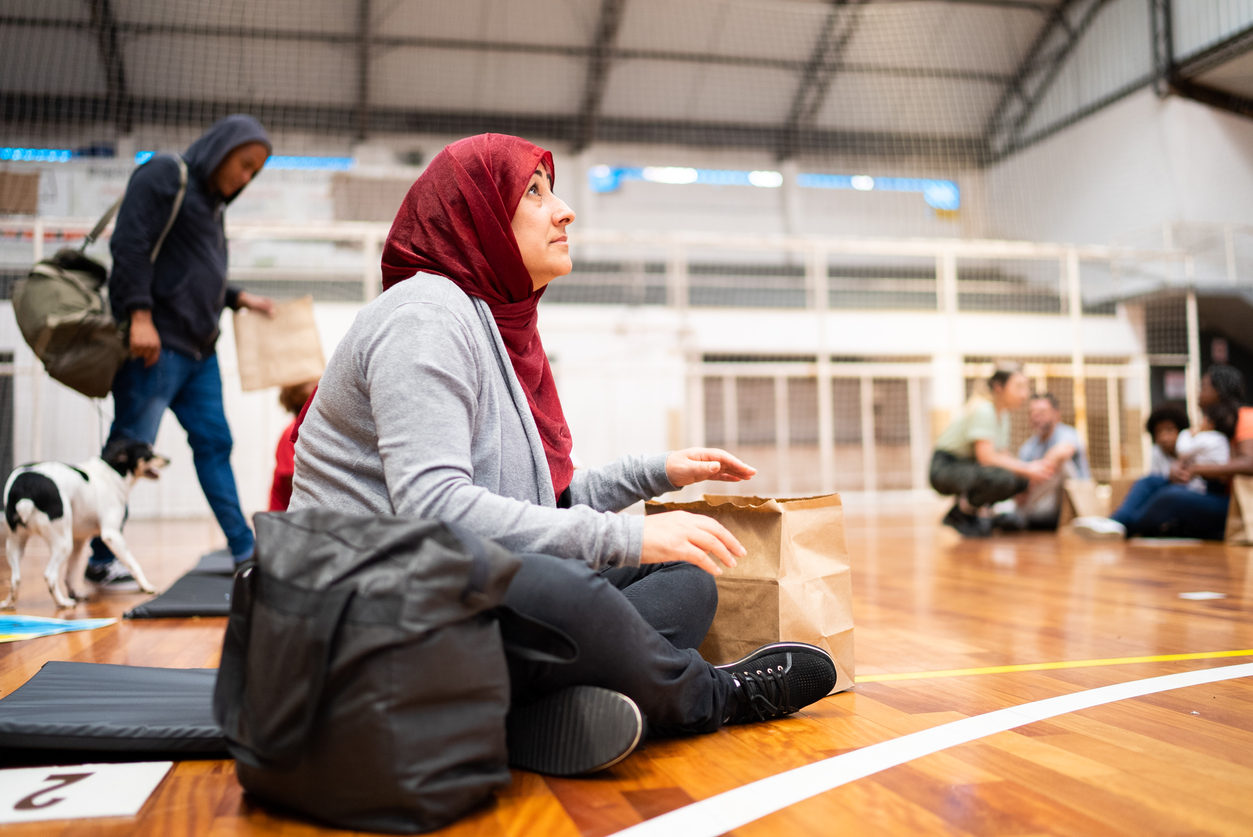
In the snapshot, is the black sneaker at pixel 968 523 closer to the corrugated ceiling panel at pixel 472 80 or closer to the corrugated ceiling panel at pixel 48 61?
the corrugated ceiling panel at pixel 472 80

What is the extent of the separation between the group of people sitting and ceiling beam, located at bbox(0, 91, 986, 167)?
6.43 meters

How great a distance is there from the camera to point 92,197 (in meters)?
7.74

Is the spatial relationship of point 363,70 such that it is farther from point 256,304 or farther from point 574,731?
point 574,731

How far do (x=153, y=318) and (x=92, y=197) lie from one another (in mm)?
5974

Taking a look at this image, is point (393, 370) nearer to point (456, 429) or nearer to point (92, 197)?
point (456, 429)

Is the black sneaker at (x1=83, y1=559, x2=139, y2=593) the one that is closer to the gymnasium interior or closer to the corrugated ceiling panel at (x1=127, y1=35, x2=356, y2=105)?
the gymnasium interior

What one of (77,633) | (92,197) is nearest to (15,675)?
(77,633)

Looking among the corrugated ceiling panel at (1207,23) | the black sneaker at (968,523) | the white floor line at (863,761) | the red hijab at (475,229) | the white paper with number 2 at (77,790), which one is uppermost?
the corrugated ceiling panel at (1207,23)

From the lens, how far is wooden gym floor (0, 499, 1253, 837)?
954 millimetres

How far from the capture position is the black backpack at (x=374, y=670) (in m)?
0.89

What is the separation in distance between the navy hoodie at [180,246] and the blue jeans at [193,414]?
0.08 m

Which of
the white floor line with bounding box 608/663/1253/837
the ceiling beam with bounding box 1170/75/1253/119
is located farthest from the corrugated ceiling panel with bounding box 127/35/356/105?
the white floor line with bounding box 608/663/1253/837

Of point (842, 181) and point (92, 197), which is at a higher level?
point (842, 181)

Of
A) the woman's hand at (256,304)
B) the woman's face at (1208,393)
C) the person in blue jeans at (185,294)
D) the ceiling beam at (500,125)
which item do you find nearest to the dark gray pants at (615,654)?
the person in blue jeans at (185,294)
